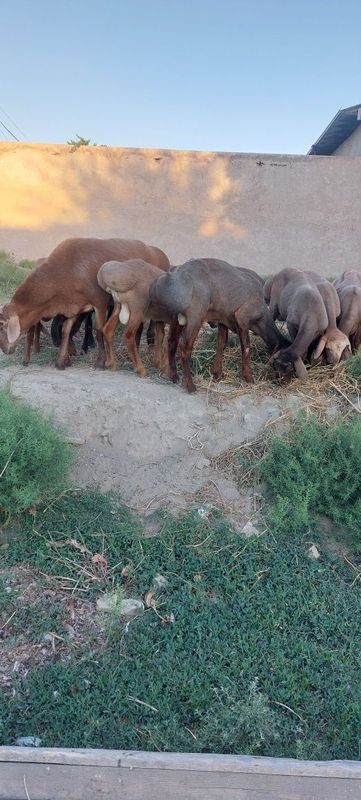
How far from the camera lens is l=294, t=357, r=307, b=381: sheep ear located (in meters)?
5.89

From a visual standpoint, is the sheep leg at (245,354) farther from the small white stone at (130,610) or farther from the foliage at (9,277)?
the foliage at (9,277)

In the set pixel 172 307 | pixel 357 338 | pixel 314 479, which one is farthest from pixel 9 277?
pixel 314 479

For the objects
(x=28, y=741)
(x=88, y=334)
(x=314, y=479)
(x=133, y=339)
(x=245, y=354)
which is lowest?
(x=28, y=741)

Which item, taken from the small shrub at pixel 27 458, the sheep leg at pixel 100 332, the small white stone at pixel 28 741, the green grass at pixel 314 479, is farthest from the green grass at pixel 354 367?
the small white stone at pixel 28 741

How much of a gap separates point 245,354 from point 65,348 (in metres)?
1.96

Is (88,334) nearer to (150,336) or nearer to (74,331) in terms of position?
(74,331)

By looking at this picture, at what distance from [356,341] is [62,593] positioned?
15.3 feet

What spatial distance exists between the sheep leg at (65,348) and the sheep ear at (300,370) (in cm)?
247

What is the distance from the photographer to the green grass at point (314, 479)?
435 cm

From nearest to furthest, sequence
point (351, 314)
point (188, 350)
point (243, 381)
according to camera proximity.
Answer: point (188, 350), point (243, 381), point (351, 314)

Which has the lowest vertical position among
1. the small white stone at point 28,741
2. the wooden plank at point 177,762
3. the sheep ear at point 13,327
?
the small white stone at point 28,741

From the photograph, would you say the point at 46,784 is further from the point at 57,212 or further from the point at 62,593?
the point at 57,212

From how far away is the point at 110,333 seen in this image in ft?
20.7

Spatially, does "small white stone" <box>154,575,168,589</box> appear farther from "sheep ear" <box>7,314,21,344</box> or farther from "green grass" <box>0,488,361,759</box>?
"sheep ear" <box>7,314,21,344</box>
